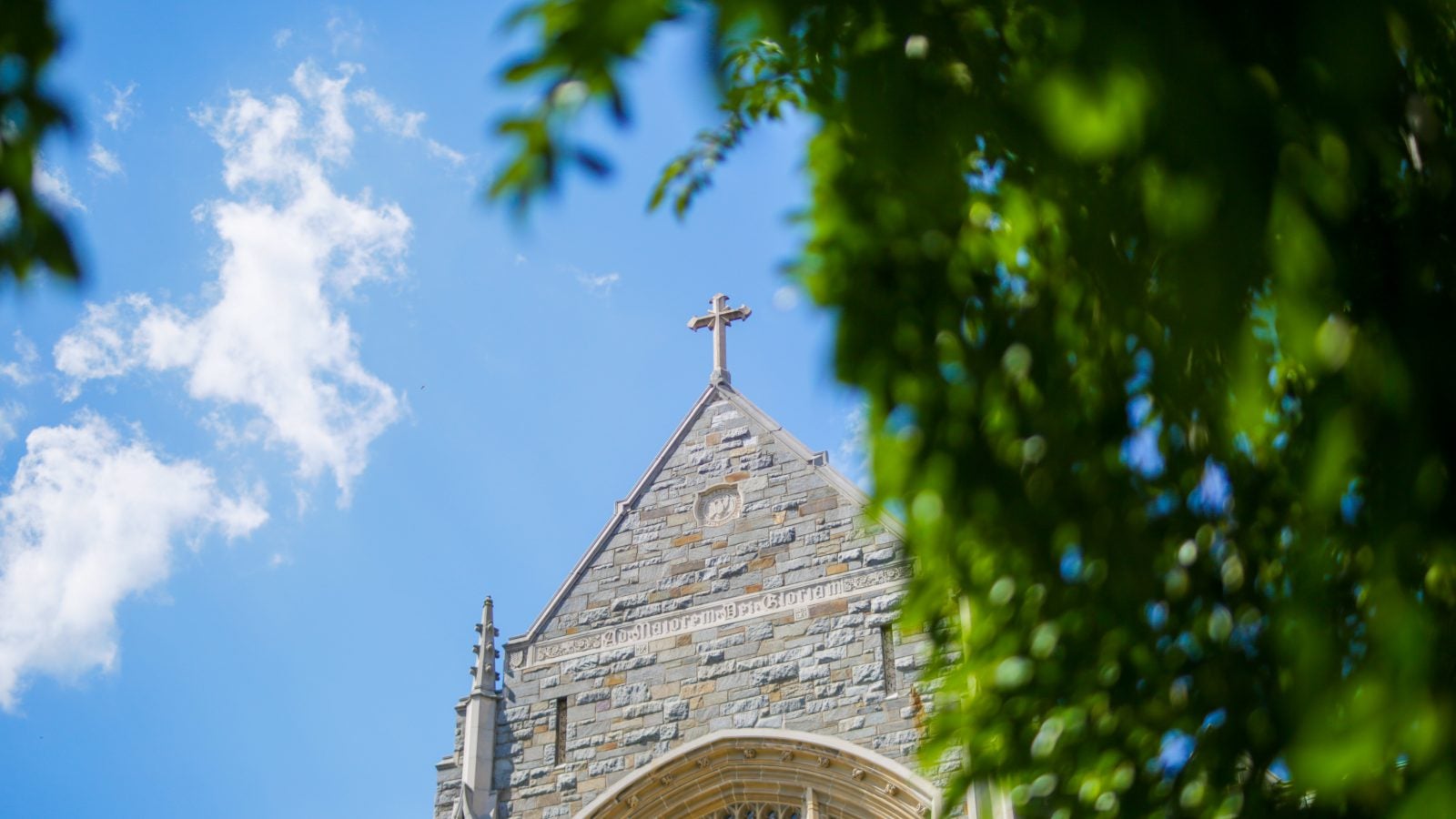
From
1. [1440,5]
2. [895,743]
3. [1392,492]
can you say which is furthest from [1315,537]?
[895,743]

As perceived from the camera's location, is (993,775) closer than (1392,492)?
No

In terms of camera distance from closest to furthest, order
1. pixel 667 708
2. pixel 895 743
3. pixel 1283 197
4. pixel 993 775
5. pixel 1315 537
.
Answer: pixel 1283 197, pixel 1315 537, pixel 993 775, pixel 895 743, pixel 667 708

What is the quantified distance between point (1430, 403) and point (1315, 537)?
13.9 inches

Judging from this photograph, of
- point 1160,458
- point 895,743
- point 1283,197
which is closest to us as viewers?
point 1283,197

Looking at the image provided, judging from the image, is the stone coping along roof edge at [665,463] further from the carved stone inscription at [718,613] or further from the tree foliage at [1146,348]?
the tree foliage at [1146,348]

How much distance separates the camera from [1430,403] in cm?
250

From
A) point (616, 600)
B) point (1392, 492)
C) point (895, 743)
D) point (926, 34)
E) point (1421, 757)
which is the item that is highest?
point (616, 600)

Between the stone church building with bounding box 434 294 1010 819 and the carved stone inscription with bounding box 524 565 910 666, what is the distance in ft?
0.04

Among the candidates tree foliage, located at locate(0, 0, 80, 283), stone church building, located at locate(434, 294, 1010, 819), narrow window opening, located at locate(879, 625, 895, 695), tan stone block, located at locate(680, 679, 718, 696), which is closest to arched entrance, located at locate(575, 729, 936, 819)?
stone church building, located at locate(434, 294, 1010, 819)

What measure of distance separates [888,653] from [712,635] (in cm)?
155

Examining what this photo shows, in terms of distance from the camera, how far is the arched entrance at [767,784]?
11133 mm

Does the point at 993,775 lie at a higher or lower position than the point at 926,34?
lower

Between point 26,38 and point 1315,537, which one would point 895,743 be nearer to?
point 1315,537

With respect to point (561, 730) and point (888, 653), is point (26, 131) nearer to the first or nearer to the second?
point (888, 653)
